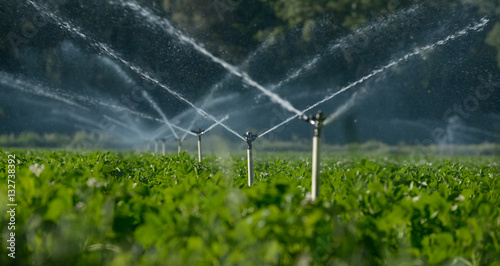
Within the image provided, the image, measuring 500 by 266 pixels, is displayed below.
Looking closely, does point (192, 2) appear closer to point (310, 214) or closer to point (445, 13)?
→ point (445, 13)

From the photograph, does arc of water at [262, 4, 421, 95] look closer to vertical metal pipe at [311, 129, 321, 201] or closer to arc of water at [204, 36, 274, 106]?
arc of water at [204, 36, 274, 106]

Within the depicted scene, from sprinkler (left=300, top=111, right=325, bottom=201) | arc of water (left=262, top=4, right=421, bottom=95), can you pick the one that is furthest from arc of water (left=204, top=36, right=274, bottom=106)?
sprinkler (left=300, top=111, right=325, bottom=201)

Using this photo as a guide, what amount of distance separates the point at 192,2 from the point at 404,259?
133ft

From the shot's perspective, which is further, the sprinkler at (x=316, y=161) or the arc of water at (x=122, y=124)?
the arc of water at (x=122, y=124)

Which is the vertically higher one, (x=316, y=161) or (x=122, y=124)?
(x=122, y=124)

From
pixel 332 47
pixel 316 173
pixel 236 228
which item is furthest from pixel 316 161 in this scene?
pixel 332 47

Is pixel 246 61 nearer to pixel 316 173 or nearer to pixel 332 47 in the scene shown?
pixel 332 47

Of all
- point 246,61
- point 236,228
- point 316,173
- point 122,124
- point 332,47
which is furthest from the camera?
point 122,124

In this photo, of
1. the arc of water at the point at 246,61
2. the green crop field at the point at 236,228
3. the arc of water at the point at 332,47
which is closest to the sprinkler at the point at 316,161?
the green crop field at the point at 236,228

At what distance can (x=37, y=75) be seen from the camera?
43250 millimetres

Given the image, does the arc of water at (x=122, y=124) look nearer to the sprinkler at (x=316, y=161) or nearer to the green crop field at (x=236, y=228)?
the sprinkler at (x=316, y=161)

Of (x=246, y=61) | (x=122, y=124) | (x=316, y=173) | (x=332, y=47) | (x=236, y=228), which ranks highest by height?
(x=332, y=47)

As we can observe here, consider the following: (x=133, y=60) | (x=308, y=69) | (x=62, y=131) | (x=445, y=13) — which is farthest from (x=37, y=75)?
(x=445, y=13)

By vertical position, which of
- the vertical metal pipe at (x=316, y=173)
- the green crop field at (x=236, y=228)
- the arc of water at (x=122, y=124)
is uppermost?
the arc of water at (x=122, y=124)
